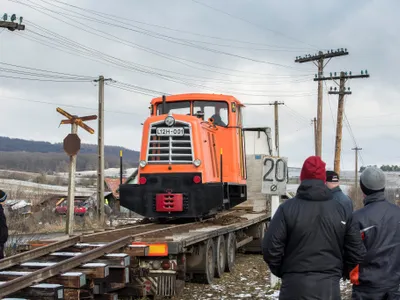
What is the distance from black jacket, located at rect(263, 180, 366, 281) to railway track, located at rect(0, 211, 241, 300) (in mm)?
2555

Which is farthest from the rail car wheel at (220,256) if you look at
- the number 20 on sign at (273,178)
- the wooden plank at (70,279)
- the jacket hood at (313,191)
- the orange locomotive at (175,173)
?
the jacket hood at (313,191)

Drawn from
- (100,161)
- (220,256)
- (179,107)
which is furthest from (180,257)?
(100,161)

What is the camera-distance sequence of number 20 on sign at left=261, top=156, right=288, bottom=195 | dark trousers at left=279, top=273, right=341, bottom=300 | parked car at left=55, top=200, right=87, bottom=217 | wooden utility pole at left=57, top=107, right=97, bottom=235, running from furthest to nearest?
parked car at left=55, top=200, right=87, bottom=217 → wooden utility pole at left=57, top=107, right=97, bottom=235 → number 20 on sign at left=261, top=156, right=288, bottom=195 → dark trousers at left=279, top=273, right=341, bottom=300

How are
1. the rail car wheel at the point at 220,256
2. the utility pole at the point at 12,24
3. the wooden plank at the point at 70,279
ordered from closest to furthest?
the wooden plank at the point at 70,279 → the rail car wheel at the point at 220,256 → the utility pole at the point at 12,24

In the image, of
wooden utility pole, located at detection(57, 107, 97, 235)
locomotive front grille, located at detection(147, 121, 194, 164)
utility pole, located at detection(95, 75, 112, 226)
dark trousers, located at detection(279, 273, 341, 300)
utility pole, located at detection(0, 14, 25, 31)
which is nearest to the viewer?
dark trousers, located at detection(279, 273, 341, 300)

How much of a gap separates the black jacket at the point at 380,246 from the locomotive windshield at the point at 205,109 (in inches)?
Result: 308

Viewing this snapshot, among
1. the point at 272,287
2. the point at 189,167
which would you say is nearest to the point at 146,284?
the point at 272,287

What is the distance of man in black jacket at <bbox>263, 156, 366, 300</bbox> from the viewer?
3.86m

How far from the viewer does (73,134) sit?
1449 cm

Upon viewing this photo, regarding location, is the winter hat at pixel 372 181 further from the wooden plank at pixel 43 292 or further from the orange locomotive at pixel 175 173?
the orange locomotive at pixel 175 173

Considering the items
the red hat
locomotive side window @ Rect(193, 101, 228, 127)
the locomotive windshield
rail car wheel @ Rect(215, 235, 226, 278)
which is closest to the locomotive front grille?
the locomotive windshield

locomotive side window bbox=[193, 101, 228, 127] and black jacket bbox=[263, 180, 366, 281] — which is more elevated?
locomotive side window bbox=[193, 101, 228, 127]

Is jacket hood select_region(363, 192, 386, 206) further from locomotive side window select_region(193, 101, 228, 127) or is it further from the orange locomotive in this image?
locomotive side window select_region(193, 101, 228, 127)

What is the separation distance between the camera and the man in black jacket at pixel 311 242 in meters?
3.86
